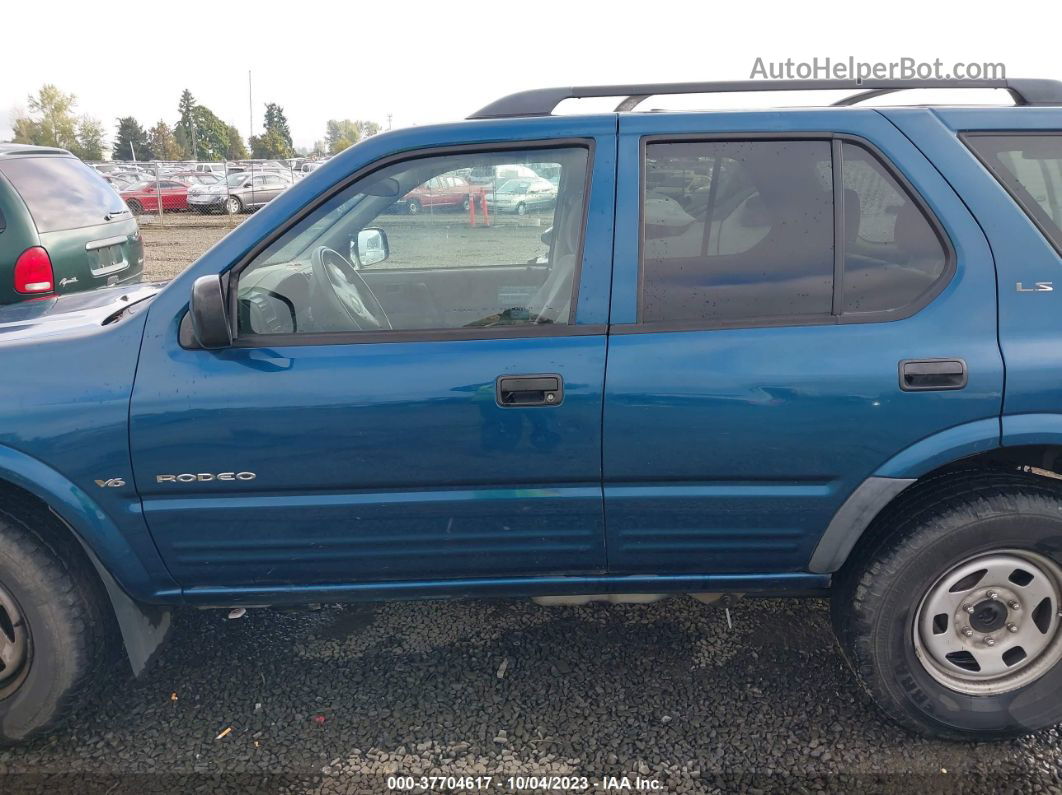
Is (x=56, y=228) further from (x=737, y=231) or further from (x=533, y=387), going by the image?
(x=737, y=231)

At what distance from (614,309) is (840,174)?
0.77m

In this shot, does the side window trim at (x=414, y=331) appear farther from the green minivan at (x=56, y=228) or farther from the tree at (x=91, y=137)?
the tree at (x=91, y=137)

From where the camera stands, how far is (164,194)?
2395 centimetres

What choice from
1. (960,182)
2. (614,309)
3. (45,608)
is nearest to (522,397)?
(614,309)

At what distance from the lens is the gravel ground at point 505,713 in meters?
2.34

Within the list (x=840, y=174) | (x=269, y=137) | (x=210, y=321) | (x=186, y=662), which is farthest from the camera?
(x=269, y=137)

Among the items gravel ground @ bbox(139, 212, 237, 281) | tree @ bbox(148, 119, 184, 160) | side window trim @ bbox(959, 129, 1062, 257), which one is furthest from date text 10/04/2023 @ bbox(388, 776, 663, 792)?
tree @ bbox(148, 119, 184, 160)

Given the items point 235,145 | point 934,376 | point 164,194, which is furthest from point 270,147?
point 934,376

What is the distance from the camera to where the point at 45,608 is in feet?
7.72

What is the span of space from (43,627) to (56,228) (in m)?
4.13

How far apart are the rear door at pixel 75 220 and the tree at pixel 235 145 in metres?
86.6

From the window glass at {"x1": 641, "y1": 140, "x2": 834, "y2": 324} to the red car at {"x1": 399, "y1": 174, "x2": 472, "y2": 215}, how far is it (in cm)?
59

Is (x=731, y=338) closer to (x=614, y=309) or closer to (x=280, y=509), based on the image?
(x=614, y=309)

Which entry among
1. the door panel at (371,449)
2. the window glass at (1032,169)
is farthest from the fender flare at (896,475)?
the door panel at (371,449)
